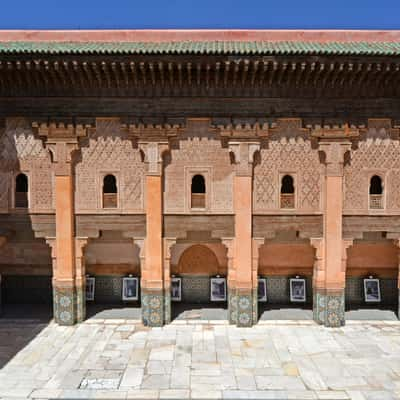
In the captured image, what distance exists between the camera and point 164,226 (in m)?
6.77

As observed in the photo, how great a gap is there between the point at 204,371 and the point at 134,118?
4.84 meters

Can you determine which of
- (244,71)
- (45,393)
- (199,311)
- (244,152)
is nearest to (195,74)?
(244,71)

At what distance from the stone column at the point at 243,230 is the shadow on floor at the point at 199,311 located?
702 millimetres

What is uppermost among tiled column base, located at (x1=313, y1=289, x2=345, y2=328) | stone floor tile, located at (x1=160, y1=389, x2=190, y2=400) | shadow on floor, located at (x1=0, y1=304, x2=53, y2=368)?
tiled column base, located at (x1=313, y1=289, x2=345, y2=328)

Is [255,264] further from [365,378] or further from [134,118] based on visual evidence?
[134,118]

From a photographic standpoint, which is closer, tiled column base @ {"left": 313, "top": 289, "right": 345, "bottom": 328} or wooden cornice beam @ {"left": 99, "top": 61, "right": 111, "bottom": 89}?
wooden cornice beam @ {"left": 99, "top": 61, "right": 111, "bottom": 89}

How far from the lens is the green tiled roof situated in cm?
594

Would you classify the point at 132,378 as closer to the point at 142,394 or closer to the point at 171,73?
the point at 142,394

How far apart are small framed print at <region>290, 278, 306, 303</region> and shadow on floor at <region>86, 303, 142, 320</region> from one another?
373 centimetres

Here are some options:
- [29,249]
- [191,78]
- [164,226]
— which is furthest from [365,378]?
[29,249]

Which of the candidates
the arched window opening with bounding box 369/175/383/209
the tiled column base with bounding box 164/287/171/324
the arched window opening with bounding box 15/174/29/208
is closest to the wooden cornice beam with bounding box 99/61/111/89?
the arched window opening with bounding box 15/174/29/208

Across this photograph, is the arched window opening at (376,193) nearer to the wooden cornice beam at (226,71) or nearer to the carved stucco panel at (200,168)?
the carved stucco panel at (200,168)

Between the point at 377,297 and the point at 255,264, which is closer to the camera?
the point at 255,264

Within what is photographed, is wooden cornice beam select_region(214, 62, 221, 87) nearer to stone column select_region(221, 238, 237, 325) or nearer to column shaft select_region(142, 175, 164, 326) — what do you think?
column shaft select_region(142, 175, 164, 326)
